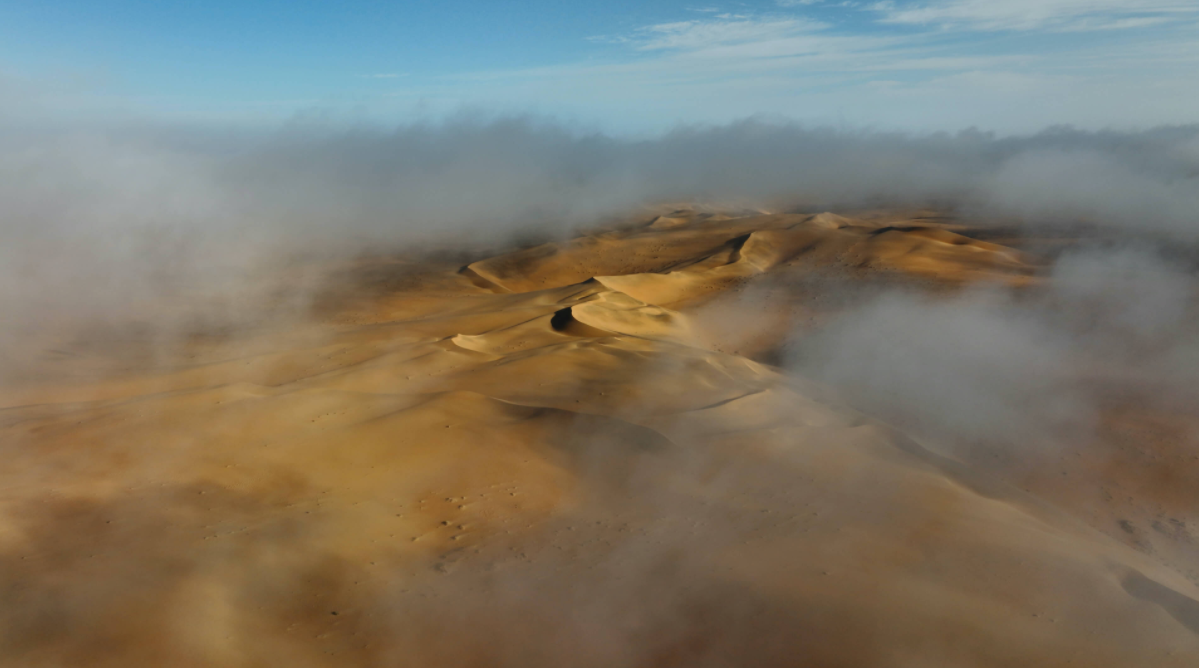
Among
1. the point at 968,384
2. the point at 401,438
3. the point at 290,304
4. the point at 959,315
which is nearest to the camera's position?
the point at 401,438

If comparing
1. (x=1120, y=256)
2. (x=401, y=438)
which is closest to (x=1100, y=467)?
(x=401, y=438)

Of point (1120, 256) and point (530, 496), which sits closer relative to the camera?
point (530, 496)

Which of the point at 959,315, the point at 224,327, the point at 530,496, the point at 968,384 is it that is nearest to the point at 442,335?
the point at 224,327

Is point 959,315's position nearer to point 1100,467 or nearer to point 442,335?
point 1100,467

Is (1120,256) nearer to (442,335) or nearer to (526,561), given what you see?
(442,335)

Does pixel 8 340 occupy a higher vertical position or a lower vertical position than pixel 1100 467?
higher

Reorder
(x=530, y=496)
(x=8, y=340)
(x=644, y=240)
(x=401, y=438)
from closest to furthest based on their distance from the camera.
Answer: (x=530, y=496), (x=401, y=438), (x=8, y=340), (x=644, y=240)
